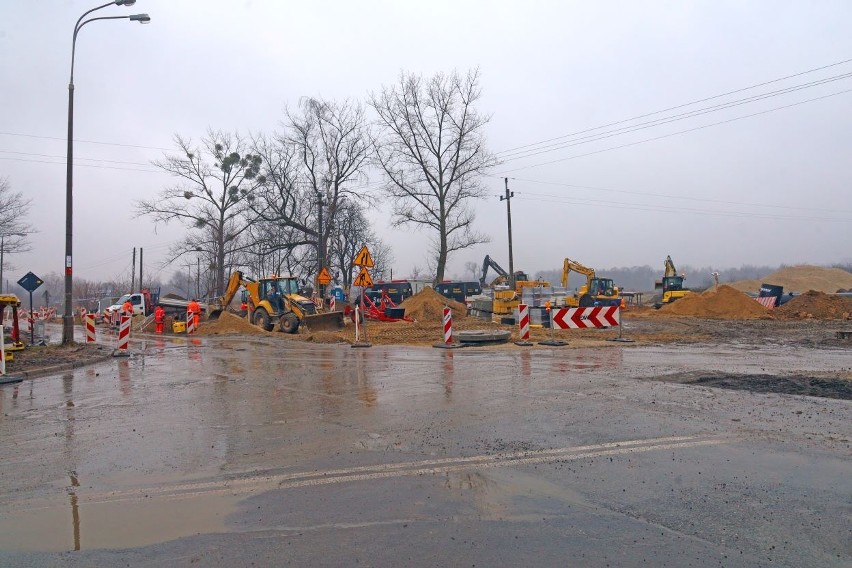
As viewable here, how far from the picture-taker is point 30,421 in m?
9.23

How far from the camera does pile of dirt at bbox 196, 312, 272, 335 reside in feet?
96.4

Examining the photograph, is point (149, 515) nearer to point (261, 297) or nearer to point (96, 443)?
point (96, 443)

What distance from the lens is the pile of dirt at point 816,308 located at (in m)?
35.0

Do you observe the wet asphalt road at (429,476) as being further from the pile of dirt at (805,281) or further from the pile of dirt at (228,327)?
the pile of dirt at (805,281)

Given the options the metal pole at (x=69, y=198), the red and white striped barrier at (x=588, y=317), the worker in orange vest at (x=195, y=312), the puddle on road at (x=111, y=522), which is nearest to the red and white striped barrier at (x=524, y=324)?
the red and white striped barrier at (x=588, y=317)

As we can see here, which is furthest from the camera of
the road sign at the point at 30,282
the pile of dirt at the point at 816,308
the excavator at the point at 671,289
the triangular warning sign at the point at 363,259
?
the excavator at the point at 671,289

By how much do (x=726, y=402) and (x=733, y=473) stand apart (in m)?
3.78

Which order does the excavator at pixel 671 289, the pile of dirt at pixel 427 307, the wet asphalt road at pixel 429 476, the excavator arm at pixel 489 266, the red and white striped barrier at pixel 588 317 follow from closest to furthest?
the wet asphalt road at pixel 429 476, the red and white striped barrier at pixel 588 317, the pile of dirt at pixel 427 307, the excavator at pixel 671 289, the excavator arm at pixel 489 266

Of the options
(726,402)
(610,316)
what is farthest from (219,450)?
(610,316)

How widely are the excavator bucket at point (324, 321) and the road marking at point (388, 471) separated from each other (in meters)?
22.6

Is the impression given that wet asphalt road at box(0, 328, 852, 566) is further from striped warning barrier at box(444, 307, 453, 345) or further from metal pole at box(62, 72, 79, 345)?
metal pole at box(62, 72, 79, 345)

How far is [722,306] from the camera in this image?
38.6 metres

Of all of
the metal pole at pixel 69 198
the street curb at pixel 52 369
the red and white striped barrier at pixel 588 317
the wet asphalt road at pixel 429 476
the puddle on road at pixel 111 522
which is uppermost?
the metal pole at pixel 69 198

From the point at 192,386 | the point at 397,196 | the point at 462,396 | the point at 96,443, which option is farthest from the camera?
the point at 397,196
